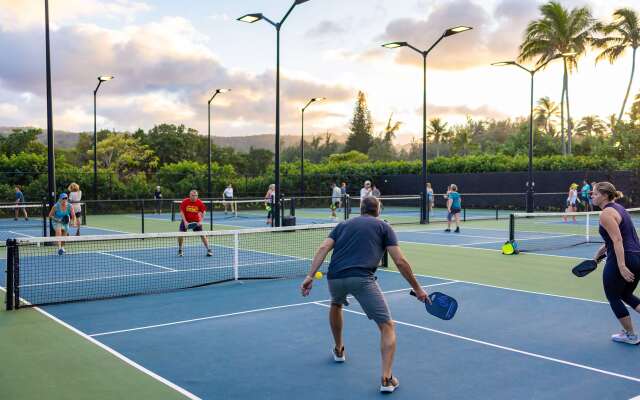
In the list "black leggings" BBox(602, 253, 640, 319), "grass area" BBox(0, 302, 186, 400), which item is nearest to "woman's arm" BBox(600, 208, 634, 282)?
"black leggings" BBox(602, 253, 640, 319)

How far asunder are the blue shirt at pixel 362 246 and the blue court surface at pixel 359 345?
3.36ft

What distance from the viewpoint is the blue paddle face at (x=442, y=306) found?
575 cm

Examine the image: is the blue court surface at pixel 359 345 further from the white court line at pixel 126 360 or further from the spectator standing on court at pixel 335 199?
the spectator standing on court at pixel 335 199

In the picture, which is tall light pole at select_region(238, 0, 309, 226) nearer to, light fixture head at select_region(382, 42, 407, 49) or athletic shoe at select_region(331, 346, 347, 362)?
light fixture head at select_region(382, 42, 407, 49)

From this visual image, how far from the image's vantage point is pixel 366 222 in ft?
18.3

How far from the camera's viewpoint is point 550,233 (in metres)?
20.7

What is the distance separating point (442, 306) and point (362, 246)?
955 mm

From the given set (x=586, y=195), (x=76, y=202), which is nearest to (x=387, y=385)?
(x=76, y=202)

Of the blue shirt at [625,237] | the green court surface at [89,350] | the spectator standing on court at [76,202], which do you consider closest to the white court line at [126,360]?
the green court surface at [89,350]

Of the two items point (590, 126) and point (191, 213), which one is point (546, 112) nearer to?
point (590, 126)

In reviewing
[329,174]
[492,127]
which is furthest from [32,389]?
[492,127]

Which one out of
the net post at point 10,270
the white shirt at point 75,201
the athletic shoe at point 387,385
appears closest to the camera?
the athletic shoe at point 387,385

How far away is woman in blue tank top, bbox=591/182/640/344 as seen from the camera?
6.61 m

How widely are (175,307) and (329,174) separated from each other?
37.1 metres
